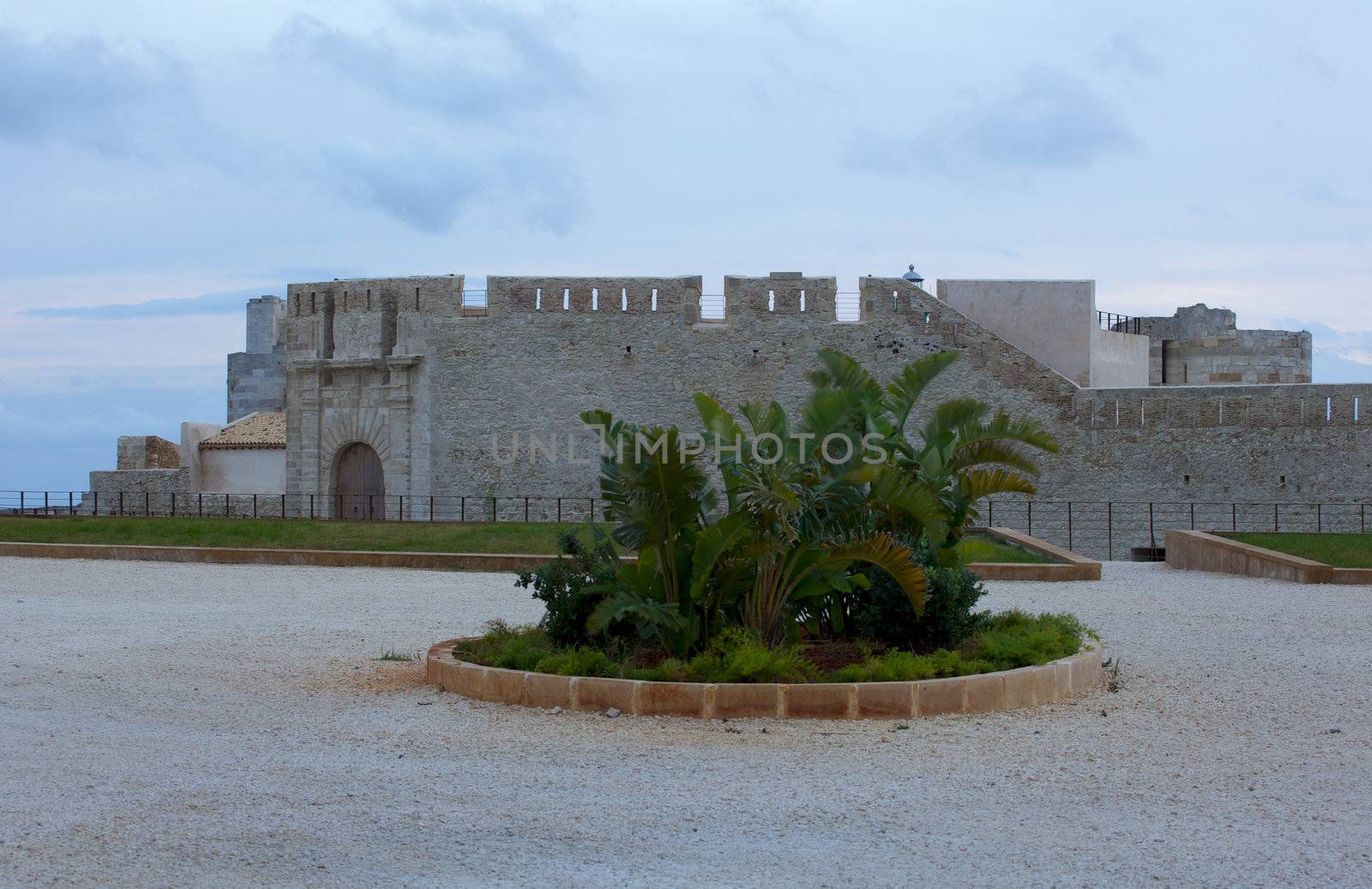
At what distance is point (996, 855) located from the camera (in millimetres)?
4465

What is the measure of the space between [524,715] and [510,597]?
6.13 metres

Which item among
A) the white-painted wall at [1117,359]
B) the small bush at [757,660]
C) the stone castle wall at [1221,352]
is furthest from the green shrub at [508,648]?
the stone castle wall at [1221,352]

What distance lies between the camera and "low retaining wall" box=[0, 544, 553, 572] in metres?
16.6

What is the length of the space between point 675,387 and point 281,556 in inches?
381

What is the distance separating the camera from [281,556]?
1731 cm

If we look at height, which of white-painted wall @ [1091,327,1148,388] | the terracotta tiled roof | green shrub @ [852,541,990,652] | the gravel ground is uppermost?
white-painted wall @ [1091,327,1148,388]

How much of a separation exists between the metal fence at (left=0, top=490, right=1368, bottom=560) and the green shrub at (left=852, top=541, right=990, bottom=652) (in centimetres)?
1347

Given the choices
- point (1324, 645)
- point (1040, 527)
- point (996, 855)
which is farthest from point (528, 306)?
point (996, 855)

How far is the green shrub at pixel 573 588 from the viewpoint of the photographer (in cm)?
780

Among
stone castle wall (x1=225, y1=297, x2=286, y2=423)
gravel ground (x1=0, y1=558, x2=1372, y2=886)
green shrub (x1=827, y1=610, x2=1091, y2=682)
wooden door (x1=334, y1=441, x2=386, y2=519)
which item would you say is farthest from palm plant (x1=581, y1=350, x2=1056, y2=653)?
stone castle wall (x1=225, y1=297, x2=286, y2=423)

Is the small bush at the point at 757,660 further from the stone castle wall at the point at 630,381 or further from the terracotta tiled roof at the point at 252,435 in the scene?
the terracotta tiled roof at the point at 252,435

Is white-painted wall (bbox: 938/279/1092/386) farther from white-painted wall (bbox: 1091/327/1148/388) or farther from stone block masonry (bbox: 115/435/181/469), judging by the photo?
stone block masonry (bbox: 115/435/181/469)

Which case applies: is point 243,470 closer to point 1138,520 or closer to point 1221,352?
point 1138,520

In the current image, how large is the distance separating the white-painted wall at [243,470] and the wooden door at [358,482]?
4.57m
